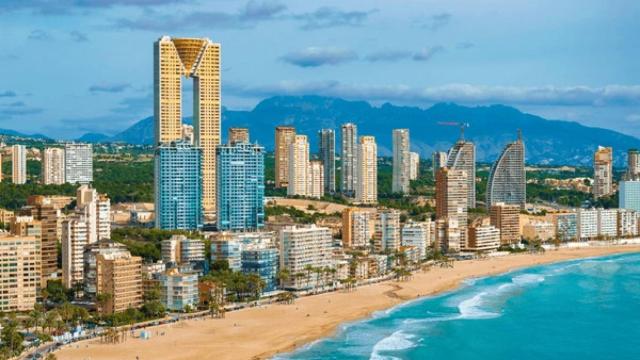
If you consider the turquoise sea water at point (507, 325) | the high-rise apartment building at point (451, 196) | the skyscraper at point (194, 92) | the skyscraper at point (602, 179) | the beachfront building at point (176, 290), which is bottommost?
the turquoise sea water at point (507, 325)

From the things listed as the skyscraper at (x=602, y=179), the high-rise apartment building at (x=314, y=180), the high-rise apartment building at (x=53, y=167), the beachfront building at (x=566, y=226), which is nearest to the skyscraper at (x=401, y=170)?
the high-rise apartment building at (x=314, y=180)

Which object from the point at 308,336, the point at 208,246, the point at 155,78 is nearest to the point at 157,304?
the point at 308,336

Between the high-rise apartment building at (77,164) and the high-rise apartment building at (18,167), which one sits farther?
the high-rise apartment building at (77,164)

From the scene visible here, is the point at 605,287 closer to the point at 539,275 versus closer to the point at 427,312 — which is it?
the point at 539,275

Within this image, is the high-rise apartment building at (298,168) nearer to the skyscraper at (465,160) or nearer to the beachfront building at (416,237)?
the skyscraper at (465,160)

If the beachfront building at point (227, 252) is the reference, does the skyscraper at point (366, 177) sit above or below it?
above

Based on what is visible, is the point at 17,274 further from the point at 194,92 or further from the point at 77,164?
the point at 77,164

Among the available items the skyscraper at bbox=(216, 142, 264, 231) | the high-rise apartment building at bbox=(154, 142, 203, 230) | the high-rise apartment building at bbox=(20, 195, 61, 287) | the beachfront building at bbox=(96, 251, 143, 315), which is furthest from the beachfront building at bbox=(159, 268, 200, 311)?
the skyscraper at bbox=(216, 142, 264, 231)
